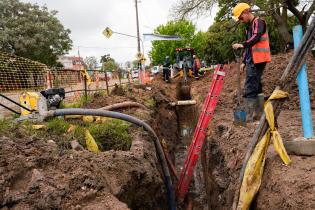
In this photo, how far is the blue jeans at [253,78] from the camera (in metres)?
6.10

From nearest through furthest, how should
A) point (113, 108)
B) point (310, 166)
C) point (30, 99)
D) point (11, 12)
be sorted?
point (310, 166) → point (30, 99) → point (113, 108) → point (11, 12)

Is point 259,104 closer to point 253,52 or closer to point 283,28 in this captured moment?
point 253,52

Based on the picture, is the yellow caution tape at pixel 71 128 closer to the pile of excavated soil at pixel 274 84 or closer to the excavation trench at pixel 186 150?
the excavation trench at pixel 186 150

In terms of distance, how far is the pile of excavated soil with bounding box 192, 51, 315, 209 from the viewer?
3.36 metres

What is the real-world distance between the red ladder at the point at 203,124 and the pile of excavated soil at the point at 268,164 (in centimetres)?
42

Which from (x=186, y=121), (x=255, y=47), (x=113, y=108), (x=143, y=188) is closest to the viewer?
(x=143, y=188)

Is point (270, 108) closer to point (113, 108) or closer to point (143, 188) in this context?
point (143, 188)

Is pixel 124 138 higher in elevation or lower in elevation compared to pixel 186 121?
higher

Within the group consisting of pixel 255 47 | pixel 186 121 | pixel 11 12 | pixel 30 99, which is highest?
pixel 11 12

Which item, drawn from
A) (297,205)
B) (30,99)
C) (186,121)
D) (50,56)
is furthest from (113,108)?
(50,56)

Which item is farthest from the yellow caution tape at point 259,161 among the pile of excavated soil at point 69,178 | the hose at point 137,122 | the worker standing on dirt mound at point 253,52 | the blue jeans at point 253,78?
the blue jeans at point 253,78

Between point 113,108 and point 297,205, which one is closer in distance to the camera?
point 297,205

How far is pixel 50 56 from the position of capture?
37531mm

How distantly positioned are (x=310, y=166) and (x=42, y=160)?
2.91 meters
